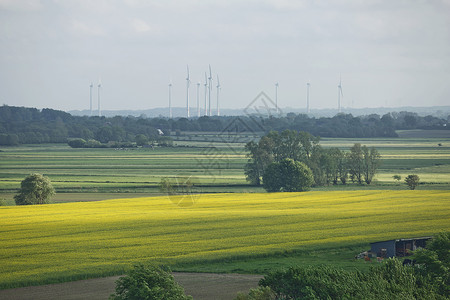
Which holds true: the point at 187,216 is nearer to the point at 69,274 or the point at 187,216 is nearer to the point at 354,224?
the point at 354,224

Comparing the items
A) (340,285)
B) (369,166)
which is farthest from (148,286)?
(369,166)

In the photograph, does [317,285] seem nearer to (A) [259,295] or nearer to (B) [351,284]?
(B) [351,284]

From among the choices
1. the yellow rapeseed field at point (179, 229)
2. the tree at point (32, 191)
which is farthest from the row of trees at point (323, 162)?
the tree at point (32, 191)

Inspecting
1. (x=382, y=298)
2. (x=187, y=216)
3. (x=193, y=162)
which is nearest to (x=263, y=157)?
(x=193, y=162)

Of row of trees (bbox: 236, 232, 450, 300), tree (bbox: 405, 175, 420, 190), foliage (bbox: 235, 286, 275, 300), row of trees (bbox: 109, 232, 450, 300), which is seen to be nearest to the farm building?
row of trees (bbox: 236, 232, 450, 300)

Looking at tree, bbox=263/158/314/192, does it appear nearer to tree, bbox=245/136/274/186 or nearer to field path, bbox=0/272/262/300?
tree, bbox=245/136/274/186

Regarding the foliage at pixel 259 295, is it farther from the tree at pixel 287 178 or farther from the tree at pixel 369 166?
the tree at pixel 369 166
